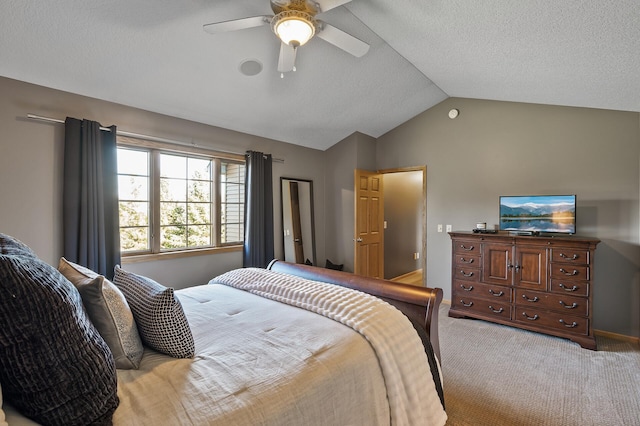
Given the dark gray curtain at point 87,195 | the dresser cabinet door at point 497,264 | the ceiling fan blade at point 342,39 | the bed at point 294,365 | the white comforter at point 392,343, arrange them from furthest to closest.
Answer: the dresser cabinet door at point 497,264
the dark gray curtain at point 87,195
the ceiling fan blade at point 342,39
the white comforter at point 392,343
the bed at point 294,365

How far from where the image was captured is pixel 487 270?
11.6 ft

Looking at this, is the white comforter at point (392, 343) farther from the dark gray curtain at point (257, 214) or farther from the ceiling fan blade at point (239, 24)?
the dark gray curtain at point (257, 214)

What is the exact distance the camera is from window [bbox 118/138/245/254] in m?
3.17

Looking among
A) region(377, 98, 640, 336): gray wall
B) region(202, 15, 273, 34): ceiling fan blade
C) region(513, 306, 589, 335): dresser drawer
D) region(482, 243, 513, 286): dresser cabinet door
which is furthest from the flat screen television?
region(202, 15, 273, 34): ceiling fan blade

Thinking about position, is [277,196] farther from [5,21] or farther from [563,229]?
[563,229]

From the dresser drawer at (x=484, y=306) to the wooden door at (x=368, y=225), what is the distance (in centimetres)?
140

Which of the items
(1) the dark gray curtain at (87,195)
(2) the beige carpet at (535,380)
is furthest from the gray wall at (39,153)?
(2) the beige carpet at (535,380)

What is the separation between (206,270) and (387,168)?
311cm

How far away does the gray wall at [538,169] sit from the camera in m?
3.16

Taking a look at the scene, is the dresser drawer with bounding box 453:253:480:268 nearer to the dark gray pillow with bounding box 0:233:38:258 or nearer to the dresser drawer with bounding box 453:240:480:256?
the dresser drawer with bounding box 453:240:480:256

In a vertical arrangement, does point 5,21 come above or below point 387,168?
above

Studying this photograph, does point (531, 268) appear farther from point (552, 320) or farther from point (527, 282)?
point (552, 320)

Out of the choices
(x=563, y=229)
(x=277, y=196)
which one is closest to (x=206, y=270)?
(x=277, y=196)

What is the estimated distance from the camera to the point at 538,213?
3.45m
